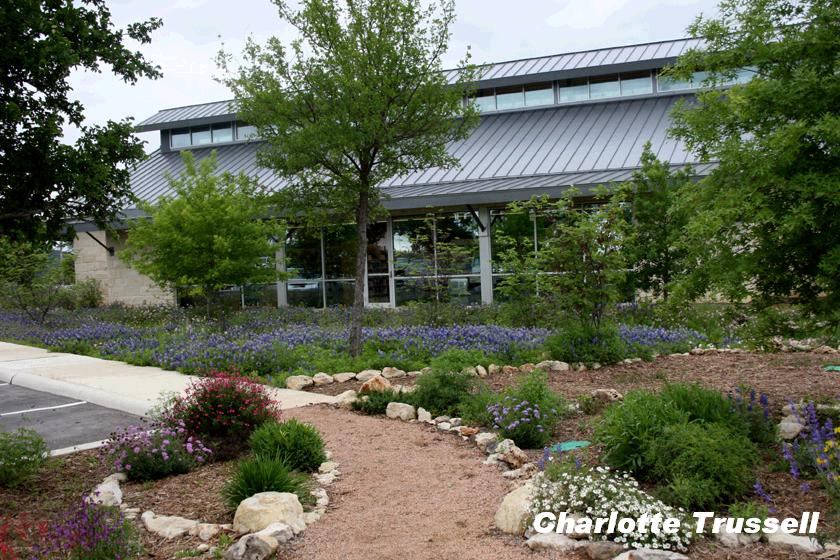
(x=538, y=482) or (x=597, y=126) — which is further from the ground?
(x=597, y=126)

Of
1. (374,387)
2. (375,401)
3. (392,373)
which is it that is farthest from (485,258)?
(375,401)

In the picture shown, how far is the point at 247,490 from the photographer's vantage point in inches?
196

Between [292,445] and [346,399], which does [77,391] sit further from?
[292,445]

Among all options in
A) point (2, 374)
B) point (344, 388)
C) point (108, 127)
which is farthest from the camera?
point (2, 374)

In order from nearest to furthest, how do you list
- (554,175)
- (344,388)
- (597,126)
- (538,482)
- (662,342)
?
1. (538,482)
2. (344,388)
3. (662,342)
4. (554,175)
5. (597,126)

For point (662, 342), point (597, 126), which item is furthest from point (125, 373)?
point (597, 126)

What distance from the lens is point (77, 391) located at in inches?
404

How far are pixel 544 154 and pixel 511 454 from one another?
53.9ft

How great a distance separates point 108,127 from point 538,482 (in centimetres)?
473

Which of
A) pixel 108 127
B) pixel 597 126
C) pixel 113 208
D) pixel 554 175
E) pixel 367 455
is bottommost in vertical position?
pixel 367 455

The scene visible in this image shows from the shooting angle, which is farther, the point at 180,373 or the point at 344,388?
the point at 180,373

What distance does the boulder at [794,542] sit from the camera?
3.85 metres

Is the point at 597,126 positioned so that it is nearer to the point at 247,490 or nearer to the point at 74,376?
the point at 74,376

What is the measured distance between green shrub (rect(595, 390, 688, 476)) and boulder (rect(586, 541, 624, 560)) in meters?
0.97
